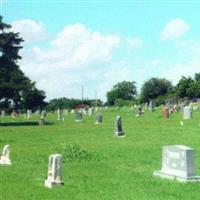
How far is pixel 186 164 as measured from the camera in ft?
49.9

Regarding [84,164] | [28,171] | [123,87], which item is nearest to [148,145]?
[84,164]

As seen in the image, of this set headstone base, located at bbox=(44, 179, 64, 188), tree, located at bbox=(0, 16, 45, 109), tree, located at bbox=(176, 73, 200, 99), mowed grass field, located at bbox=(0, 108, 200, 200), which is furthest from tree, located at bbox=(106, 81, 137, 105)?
headstone base, located at bbox=(44, 179, 64, 188)

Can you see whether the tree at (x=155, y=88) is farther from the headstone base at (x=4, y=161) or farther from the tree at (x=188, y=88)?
the headstone base at (x=4, y=161)

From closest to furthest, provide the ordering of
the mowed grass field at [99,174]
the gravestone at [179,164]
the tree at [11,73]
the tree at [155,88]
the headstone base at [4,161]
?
the mowed grass field at [99,174], the gravestone at [179,164], the headstone base at [4,161], the tree at [11,73], the tree at [155,88]

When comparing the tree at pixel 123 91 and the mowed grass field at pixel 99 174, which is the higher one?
the tree at pixel 123 91

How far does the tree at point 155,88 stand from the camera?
13838 cm

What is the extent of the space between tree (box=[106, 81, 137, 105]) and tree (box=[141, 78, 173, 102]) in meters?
21.1

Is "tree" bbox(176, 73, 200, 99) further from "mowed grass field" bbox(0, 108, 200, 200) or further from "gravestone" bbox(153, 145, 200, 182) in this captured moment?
"gravestone" bbox(153, 145, 200, 182)

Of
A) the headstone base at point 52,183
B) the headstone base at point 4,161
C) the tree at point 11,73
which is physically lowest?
the headstone base at point 52,183

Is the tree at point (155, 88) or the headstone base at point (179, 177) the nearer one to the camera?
the headstone base at point (179, 177)

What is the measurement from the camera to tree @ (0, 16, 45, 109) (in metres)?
53.8

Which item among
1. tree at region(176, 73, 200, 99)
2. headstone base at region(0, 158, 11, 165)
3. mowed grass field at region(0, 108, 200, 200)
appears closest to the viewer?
mowed grass field at region(0, 108, 200, 200)

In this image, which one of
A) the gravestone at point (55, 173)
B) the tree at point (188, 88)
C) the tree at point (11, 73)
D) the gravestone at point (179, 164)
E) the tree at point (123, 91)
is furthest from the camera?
the tree at point (123, 91)

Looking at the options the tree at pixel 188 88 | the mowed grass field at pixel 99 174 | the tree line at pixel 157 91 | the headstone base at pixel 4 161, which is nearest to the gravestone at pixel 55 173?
the mowed grass field at pixel 99 174
